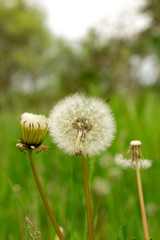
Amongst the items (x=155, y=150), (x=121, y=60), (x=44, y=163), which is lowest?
(x=44, y=163)

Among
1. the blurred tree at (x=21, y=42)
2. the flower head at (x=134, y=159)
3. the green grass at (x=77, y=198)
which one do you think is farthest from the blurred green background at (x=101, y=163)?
the blurred tree at (x=21, y=42)

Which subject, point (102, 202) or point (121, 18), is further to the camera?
point (121, 18)

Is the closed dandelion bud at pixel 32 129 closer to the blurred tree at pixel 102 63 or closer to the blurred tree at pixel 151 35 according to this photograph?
the blurred tree at pixel 151 35

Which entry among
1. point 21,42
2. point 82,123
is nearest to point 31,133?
point 82,123

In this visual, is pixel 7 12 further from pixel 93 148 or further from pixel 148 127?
pixel 93 148

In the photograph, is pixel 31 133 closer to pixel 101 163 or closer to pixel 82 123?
pixel 82 123

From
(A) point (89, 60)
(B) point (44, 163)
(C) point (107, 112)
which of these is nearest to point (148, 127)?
(B) point (44, 163)
